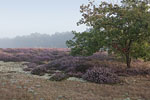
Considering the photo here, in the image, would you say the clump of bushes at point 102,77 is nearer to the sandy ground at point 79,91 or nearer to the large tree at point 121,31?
the sandy ground at point 79,91

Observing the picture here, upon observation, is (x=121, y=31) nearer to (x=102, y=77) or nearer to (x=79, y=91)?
(x=102, y=77)

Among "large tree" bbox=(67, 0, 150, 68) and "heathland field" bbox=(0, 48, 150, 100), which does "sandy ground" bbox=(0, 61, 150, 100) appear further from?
"large tree" bbox=(67, 0, 150, 68)

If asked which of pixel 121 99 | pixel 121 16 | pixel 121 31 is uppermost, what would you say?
pixel 121 16

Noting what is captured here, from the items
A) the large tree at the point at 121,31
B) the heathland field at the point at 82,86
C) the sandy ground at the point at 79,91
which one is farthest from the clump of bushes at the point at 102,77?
the large tree at the point at 121,31

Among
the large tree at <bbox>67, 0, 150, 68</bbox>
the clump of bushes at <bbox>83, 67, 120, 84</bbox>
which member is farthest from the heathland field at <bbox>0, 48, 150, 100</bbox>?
the large tree at <bbox>67, 0, 150, 68</bbox>

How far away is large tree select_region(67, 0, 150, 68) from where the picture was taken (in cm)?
1453

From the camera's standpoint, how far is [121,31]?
49.7 feet

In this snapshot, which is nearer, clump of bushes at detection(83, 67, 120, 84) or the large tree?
clump of bushes at detection(83, 67, 120, 84)

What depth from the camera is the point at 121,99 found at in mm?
8984

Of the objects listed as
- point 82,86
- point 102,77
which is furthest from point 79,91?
point 102,77

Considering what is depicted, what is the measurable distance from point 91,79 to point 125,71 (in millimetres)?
3842

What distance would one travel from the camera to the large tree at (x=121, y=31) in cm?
1453

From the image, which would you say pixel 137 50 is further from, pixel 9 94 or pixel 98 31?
pixel 9 94

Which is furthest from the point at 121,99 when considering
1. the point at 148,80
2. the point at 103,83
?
the point at 148,80
